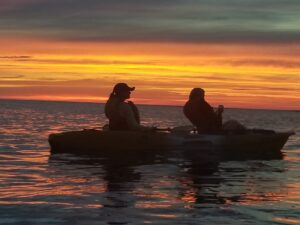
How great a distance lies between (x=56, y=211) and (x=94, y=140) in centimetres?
877

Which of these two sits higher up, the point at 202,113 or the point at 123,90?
the point at 123,90

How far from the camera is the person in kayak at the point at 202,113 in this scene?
17.2 meters

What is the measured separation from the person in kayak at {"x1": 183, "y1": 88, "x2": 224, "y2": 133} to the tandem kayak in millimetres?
495

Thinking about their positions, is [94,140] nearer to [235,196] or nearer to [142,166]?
[142,166]

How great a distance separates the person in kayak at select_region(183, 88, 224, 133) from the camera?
56.6 feet

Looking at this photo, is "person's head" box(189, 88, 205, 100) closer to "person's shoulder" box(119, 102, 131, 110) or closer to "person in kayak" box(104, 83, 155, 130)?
"person in kayak" box(104, 83, 155, 130)

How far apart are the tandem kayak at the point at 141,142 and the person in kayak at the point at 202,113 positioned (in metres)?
0.50

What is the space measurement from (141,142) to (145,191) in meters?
6.86

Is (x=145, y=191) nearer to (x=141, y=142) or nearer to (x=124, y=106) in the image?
(x=124, y=106)

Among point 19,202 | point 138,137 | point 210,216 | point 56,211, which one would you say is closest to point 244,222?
point 210,216

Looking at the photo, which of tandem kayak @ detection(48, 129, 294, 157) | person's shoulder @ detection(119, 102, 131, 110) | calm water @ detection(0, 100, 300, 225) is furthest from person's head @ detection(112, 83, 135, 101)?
calm water @ detection(0, 100, 300, 225)

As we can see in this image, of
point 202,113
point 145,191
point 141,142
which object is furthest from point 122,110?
point 145,191

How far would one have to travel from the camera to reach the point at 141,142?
16.7m

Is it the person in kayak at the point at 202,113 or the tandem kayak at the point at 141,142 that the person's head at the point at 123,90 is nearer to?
the tandem kayak at the point at 141,142
